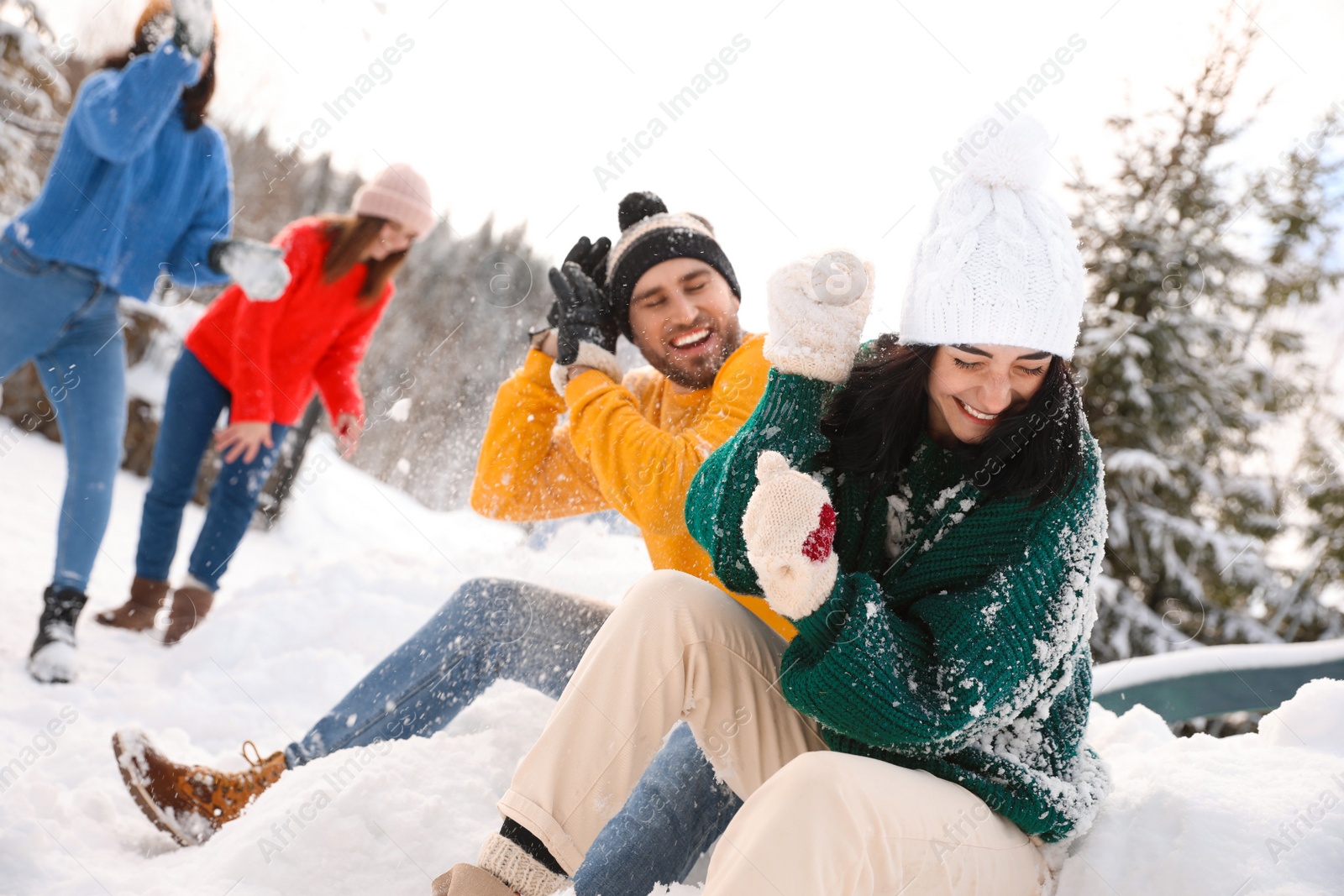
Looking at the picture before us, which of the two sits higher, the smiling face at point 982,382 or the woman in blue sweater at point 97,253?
the smiling face at point 982,382

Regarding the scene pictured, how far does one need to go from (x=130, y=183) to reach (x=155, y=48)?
1.21 feet

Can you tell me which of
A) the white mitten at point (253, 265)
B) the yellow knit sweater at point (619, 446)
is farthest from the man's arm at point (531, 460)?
the white mitten at point (253, 265)

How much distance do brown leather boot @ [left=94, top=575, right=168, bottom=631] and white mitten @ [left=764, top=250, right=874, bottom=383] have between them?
95.2 inches

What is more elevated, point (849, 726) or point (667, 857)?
point (849, 726)

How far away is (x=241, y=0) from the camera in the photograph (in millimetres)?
3320

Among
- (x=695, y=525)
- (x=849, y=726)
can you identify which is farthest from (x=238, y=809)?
(x=849, y=726)

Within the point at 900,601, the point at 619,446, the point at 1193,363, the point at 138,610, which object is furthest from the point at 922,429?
the point at 1193,363

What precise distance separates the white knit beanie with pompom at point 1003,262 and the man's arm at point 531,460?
94 cm

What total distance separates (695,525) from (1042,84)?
150 cm

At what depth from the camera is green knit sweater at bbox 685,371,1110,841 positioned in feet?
3.74

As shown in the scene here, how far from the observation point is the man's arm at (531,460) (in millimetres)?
2029

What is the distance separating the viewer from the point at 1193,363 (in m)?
5.67

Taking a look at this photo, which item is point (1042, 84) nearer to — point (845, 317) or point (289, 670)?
point (845, 317)

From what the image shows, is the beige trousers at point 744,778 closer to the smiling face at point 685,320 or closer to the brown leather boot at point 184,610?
the smiling face at point 685,320
